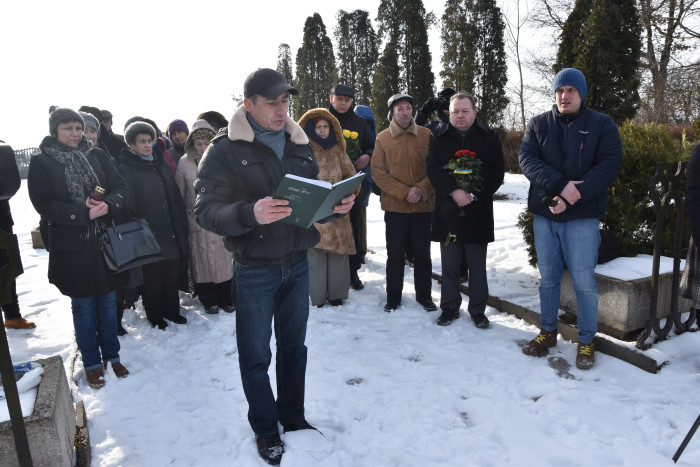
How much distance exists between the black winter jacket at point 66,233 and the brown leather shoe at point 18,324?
2.02m

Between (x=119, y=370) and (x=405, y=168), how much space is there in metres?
3.39

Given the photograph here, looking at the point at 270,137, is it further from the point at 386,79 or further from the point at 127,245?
the point at 386,79

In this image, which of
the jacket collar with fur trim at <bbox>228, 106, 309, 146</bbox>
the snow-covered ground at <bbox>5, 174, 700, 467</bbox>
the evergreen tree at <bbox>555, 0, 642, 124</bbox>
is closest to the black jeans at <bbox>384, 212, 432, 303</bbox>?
the snow-covered ground at <bbox>5, 174, 700, 467</bbox>

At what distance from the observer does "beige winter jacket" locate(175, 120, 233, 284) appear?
5.26 m

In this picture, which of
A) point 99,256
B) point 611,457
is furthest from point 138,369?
point 611,457

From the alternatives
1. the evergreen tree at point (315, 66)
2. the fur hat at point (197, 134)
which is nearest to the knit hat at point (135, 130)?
the fur hat at point (197, 134)

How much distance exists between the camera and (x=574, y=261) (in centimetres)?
361

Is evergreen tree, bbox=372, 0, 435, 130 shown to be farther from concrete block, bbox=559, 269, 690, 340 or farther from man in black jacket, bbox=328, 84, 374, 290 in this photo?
concrete block, bbox=559, 269, 690, 340

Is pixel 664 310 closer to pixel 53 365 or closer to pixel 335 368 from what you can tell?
pixel 335 368

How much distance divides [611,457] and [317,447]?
169 cm

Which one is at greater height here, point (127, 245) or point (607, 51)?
point (607, 51)

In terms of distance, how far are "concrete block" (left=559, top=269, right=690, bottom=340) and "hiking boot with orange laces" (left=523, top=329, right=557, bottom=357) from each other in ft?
1.69

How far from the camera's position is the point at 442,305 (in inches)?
188

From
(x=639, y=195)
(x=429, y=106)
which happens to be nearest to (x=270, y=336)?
(x=639, y=195)
